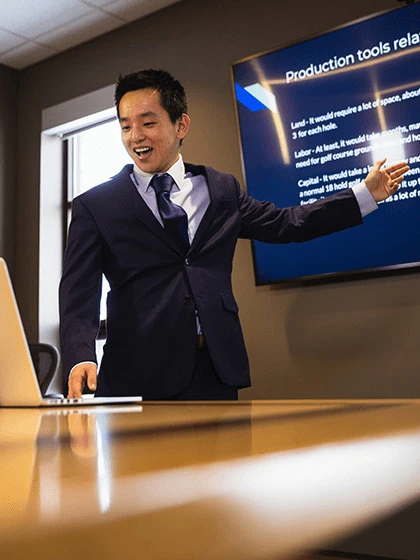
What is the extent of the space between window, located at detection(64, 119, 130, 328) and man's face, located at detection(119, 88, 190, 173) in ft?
6.74

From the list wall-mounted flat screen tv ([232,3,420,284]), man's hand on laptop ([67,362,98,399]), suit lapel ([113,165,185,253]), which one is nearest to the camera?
man's hand on laptop ([67,362,98,399])

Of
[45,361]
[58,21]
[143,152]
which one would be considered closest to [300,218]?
[143,152]

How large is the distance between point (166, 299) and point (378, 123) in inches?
57.2

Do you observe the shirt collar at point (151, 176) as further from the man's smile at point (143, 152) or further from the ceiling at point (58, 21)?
the ceiling at point (58, 21)

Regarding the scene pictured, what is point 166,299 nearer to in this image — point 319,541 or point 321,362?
point 321,362

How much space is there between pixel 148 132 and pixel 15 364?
1.12 meters

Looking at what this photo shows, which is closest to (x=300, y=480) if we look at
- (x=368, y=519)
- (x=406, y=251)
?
(x=368, y=519)

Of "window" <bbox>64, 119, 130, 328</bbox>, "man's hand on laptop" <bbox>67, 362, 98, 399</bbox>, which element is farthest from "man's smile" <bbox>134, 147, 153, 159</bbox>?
"window" <bbox>64, 119, 130, 328</bbox>

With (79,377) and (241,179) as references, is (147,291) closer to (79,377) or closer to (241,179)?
(79,377)

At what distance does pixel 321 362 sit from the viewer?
288cm

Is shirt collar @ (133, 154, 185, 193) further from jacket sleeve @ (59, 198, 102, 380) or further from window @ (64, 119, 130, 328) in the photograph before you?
window @ (64, 119, 130, 328)

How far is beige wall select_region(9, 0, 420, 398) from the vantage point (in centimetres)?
274

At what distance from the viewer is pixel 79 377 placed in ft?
5.21

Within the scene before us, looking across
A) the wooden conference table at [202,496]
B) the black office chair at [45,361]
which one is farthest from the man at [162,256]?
the black office chair at [45,361]
